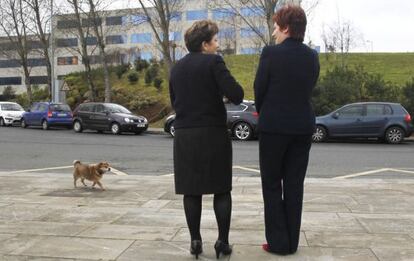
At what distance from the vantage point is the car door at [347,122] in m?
20.4

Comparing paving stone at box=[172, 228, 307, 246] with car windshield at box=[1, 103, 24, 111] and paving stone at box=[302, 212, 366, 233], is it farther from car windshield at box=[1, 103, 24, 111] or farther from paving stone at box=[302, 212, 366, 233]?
car windshield at box=[1, 103, 24, 111]

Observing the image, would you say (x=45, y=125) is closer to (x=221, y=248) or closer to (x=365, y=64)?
(x=221, y=248)

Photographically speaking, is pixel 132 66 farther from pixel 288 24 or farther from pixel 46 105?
pixel 288 24

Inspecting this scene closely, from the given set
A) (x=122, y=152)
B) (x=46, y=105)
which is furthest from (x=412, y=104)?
(x=46, y=105)

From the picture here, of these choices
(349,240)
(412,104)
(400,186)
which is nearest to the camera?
(349,240)

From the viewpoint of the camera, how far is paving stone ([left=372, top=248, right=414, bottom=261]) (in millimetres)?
4523

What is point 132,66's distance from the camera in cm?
4438

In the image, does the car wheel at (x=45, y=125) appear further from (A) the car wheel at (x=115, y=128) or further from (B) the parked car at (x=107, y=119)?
(A) the car wheel at (x=115, y=128)

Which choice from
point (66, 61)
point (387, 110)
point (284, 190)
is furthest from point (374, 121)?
point (66, 61)

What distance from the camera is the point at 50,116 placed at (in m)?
29.6

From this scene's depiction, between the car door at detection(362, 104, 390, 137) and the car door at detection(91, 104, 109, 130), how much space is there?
11.9 meters

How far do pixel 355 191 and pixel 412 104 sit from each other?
17.3 metres

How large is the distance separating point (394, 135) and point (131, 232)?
16.6m

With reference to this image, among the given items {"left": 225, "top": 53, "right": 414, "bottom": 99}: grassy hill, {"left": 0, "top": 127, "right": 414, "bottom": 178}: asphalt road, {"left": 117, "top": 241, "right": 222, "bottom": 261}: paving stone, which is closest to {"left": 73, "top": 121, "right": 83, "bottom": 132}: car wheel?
{"left": 0, "top": 127, "right": 414, "bottom": 178}: asphalt road
